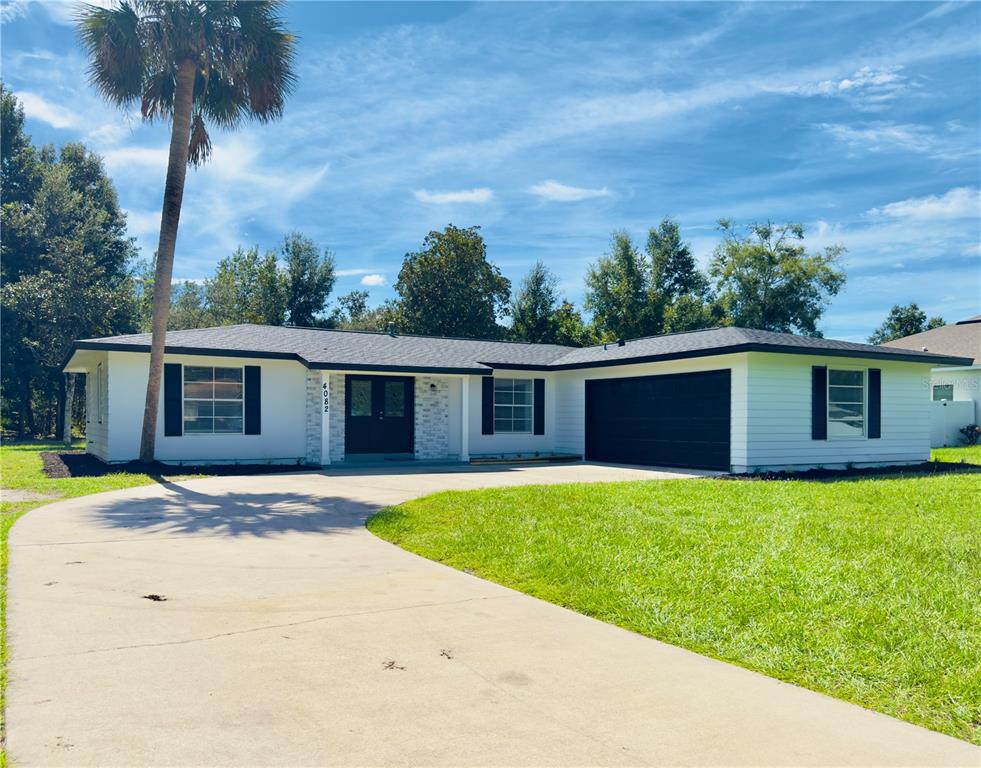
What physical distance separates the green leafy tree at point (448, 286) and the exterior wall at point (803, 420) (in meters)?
23.4

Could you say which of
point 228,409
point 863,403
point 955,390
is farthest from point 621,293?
point 228,409

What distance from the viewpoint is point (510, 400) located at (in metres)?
20.5

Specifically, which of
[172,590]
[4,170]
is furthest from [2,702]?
[4,170]

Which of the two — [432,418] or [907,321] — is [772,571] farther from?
[907,321]

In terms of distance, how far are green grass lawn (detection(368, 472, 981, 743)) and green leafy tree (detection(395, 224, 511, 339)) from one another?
2756cm

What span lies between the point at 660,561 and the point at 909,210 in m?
27.7

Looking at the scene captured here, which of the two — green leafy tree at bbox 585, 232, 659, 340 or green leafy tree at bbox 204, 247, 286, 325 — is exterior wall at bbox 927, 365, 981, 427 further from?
green leafy tree at bbox 204, 247, 286, 325

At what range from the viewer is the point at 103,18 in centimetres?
1541

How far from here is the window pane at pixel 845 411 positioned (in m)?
16.3

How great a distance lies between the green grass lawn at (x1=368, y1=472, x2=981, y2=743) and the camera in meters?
4.13

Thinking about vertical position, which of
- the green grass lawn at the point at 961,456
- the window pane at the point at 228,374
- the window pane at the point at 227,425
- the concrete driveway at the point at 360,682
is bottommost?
the concrete driveway at the point at 360,682

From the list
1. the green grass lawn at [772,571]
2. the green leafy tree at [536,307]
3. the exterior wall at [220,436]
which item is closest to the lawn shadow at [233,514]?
the green grass lawn at [772,571]

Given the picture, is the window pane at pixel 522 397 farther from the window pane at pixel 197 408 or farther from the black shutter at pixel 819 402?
the window pane at pixel 197 408

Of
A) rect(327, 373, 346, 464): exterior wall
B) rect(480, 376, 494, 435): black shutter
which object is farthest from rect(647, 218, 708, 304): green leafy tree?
rect(327, 373, 346, 464): exterior wall
